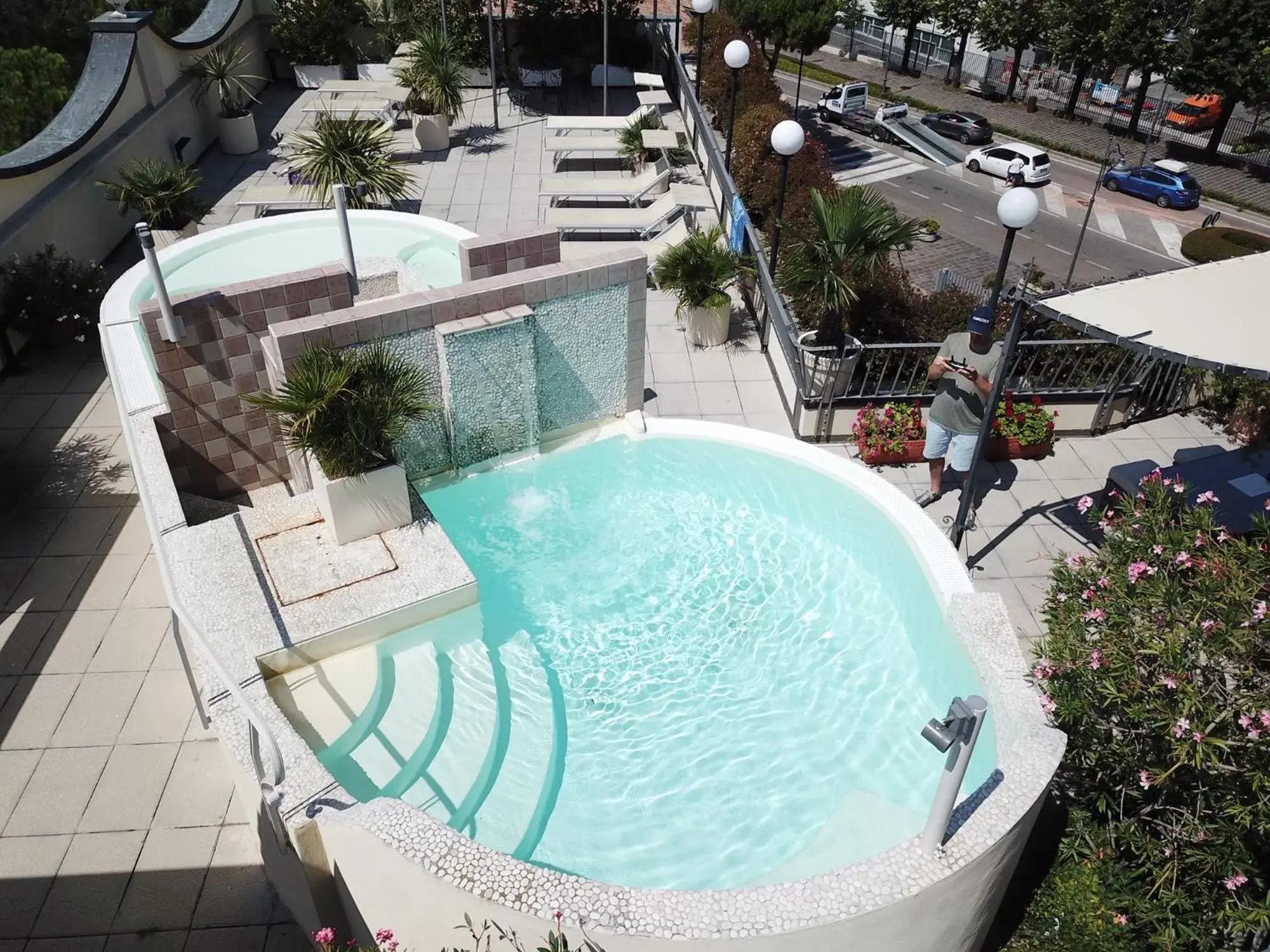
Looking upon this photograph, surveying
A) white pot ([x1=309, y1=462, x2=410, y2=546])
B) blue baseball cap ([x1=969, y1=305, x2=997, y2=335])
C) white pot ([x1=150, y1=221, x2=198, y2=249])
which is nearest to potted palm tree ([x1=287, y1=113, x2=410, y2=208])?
white pot ([x1=150, y1=221, x2=198, y2=249])

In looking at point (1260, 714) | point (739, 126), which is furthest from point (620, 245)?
point (1260, 714)

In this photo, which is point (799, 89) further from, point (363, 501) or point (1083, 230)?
point (363, 501)

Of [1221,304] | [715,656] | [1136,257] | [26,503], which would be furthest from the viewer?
[1136,257]

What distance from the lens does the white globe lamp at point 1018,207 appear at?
7.33m

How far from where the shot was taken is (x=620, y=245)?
1430 centimetres

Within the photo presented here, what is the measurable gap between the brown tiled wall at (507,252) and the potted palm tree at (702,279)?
231cm

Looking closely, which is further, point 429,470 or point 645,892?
point 429,470

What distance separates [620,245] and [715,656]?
866 centimetres

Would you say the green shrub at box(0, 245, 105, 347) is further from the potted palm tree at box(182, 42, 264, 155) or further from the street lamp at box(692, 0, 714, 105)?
the street lamp at box(692, 0, 714, 105)

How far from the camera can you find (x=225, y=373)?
8070 mm

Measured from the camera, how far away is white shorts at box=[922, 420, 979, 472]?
903 centimetres

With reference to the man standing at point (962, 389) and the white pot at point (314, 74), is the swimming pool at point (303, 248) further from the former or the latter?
the white pot at point (314, 74)

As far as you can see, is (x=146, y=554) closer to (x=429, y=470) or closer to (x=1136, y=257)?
(x=429, y=470)

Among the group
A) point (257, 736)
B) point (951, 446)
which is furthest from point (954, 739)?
point (951, 446)
